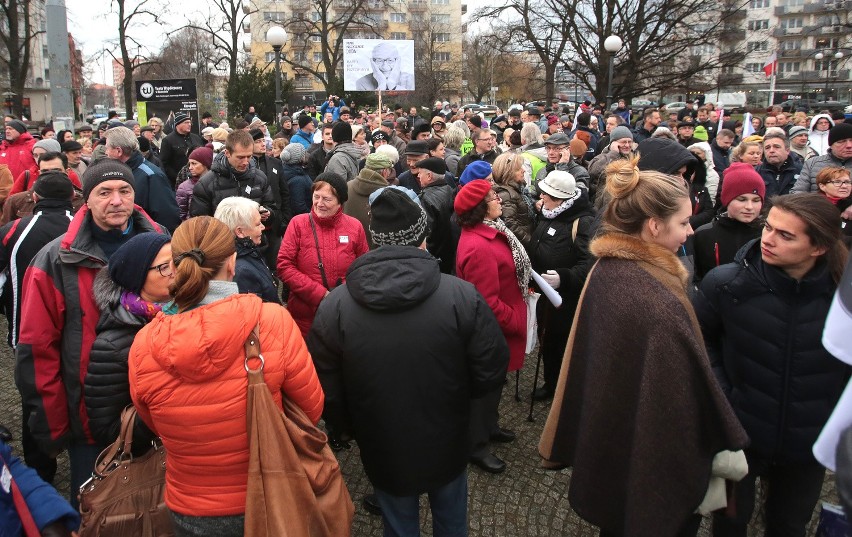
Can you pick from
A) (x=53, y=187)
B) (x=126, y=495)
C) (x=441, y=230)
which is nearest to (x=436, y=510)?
(x=126, y=495)

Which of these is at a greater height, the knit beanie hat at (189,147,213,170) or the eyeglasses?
the knit beanie hat at (189,147,213,170)

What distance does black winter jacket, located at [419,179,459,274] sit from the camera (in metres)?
5.28

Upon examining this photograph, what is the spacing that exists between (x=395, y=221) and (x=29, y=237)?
2.66 m

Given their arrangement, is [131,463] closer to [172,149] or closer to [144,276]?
[144,276]

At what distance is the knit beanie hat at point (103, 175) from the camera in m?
3.42

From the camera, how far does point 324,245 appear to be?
177 inches

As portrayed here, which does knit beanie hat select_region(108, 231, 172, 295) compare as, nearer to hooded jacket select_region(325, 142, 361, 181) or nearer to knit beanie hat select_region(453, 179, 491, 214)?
knit beanie hat select_region(453, 179, 491, 214)

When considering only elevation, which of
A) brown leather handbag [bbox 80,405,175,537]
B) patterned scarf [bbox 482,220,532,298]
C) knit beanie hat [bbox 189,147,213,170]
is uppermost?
knit beanie hat [bbox 189,147,213,170]

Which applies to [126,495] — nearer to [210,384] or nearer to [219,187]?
[210,384]

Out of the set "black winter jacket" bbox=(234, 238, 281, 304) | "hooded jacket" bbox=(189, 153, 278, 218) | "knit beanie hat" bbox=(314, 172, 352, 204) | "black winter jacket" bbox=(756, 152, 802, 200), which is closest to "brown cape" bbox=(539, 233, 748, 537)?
"black winter jacket" bbox=(234, 238, 281, 304)

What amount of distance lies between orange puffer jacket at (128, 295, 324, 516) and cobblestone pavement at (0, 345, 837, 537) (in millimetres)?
1638

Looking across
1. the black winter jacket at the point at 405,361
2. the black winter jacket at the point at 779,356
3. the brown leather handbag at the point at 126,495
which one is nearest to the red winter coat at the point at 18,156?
the brown leather handbag at the point at 126,495

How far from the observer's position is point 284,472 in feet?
7.25

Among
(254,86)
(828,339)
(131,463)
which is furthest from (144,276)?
(254,86)
